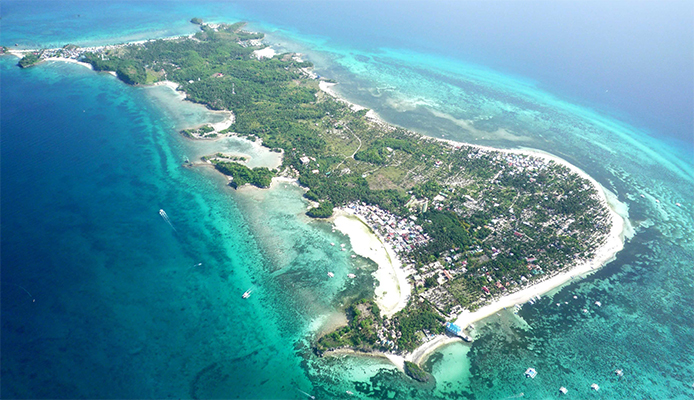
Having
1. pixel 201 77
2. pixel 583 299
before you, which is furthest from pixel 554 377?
pixel 201 77

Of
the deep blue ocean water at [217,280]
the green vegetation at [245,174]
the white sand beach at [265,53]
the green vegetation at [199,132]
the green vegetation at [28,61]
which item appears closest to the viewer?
the deep blue ocean water at [217,280]

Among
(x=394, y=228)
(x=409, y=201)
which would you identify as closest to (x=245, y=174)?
(x=394, y=228)

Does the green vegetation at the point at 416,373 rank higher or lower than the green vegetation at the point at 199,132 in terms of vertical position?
lower

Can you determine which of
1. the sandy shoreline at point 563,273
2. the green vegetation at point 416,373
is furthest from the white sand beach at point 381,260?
the green vegetation at point 416,373

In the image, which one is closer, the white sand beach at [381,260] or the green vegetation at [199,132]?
the white sand beach at [381,260]

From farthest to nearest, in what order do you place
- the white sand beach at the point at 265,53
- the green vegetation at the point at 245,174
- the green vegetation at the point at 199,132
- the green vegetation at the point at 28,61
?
the white sand beach at the point at 265,53, the green vegetation at the point at 28,61, the green vegetation at the point at 199,132, the green vegetation at the point at 245,174

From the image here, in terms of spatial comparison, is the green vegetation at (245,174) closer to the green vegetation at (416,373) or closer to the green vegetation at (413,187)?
the green vegetation at (413,187)

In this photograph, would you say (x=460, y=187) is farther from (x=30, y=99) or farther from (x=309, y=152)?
(x=30, y=99)
